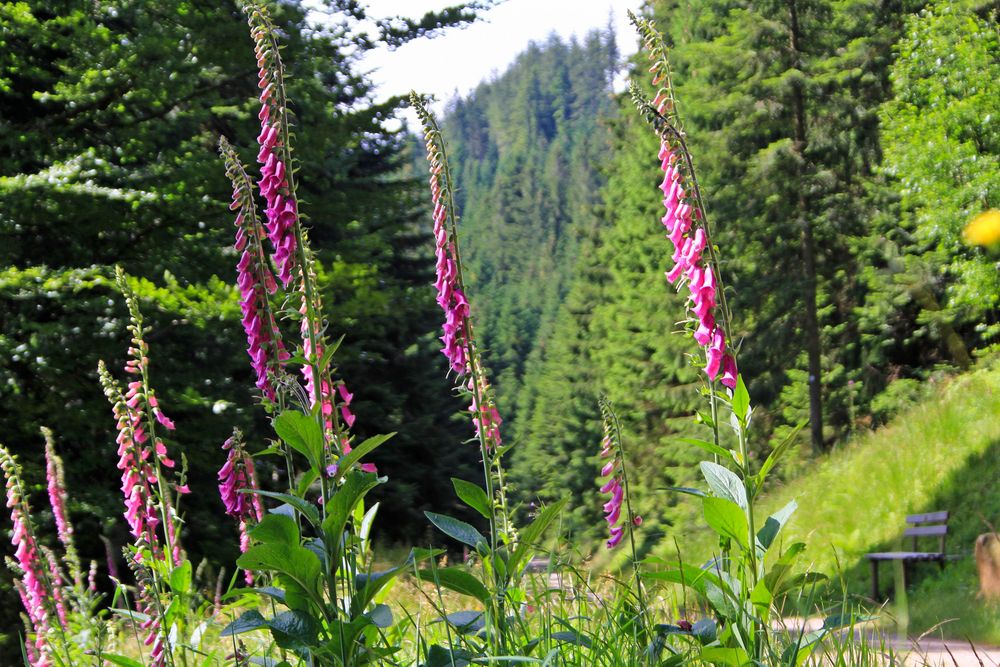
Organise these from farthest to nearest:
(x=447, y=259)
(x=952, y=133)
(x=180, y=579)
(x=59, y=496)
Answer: (x=952, y=133)
(x=59, y=496)
(x=447, y=259)
(x=180, y=579)

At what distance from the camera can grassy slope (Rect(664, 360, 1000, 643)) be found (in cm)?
1147

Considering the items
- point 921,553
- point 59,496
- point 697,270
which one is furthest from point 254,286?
point 921,553

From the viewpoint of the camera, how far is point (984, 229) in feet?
50.7

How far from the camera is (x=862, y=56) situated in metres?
21.7

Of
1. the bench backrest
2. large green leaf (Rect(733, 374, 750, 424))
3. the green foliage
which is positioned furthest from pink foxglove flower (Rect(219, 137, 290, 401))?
the green foliage

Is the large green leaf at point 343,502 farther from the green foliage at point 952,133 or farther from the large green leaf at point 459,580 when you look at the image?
the green foliage at point 952,133

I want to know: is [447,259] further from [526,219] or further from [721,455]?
[526,219]

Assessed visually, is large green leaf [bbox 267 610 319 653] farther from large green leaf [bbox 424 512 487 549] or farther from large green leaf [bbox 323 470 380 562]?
large green leaf [bbox 424 512 487 549]

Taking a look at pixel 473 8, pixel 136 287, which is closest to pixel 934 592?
pixel 136 287

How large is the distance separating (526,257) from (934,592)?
365ft

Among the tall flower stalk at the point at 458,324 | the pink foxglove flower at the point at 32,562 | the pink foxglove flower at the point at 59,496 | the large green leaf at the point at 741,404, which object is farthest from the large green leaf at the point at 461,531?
the pink foxglove flower at the point at 59,496

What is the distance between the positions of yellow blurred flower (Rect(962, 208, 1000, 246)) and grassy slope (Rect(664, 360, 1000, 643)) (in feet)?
7.82

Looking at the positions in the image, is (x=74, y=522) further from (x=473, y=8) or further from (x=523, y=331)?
(x=523, y=331)

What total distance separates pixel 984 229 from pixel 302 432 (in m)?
15.4
